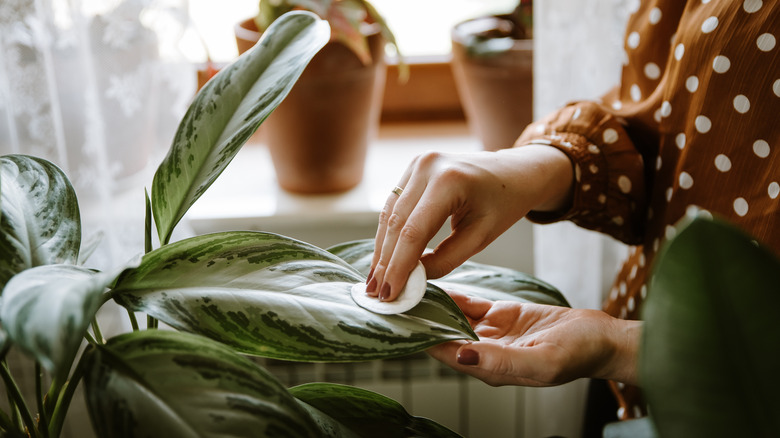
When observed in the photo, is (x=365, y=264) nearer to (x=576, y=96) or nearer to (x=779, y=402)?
(x=779, y=402)

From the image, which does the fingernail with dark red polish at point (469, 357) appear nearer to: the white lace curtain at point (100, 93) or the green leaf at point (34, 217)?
the green leaf at point (34, 217)

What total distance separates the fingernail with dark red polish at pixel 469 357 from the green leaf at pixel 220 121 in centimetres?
24

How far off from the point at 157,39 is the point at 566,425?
937mm

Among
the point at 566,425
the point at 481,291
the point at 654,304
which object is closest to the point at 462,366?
the point at 481,291

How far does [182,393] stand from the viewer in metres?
0.42

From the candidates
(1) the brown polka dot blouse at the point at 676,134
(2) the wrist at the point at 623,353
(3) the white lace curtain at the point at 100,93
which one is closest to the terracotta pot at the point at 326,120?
(3) the white lace curtain at the point at 100,93

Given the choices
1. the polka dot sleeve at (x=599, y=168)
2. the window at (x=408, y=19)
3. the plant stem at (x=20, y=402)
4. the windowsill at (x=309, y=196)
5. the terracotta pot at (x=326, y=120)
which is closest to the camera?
the plant stem at (x=20, y=402)

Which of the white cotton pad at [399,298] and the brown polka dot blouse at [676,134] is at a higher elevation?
the brown polka dot blouse at [676,134]

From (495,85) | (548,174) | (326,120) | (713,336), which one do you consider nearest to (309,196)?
(326,120)

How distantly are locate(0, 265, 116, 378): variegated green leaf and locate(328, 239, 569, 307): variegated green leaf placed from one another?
276 millimetres

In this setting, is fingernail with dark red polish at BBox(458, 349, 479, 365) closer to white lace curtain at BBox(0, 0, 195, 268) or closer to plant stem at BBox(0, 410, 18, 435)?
plant stem at BBox(0, 410, 18, 435)

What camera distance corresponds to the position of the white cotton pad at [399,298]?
20.3 inches

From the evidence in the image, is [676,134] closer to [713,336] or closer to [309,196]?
[713,336]

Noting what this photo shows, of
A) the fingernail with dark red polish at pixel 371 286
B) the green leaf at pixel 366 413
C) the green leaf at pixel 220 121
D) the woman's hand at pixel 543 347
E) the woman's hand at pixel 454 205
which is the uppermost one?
the green leaf at pixel 220 121
